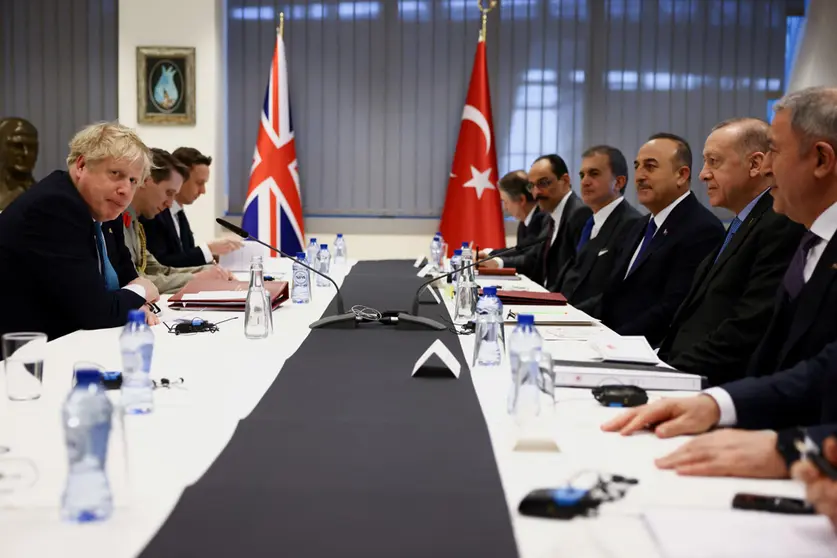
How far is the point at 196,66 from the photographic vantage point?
593cm

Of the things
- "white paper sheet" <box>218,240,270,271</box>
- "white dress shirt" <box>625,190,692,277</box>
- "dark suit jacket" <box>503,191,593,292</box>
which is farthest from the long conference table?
"dark suit jacket" <box>503,191,593,292</box>

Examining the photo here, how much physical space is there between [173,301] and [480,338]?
52.3 inches

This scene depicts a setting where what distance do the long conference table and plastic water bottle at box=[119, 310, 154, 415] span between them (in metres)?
0.04

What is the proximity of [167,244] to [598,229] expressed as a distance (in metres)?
2.35

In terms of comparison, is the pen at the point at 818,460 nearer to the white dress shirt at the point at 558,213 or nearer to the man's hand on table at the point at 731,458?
the man's hand on table at the point at 731,458

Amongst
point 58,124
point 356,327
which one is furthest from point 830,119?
point 58,124

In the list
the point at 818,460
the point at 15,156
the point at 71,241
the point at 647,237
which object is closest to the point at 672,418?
the point at 818,460

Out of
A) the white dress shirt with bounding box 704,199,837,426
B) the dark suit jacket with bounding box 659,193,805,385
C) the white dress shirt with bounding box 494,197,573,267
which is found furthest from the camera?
the white dress shirt with bounding box 494,197,573,267

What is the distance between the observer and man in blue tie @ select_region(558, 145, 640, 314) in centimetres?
381

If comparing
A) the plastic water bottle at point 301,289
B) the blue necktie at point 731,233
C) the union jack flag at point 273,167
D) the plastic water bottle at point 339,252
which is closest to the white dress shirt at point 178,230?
the plastic water bottle at point 339,252

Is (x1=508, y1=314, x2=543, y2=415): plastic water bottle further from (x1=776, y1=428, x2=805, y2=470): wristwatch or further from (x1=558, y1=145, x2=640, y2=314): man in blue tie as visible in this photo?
(x1=558, y1=145, x2=640, y2=314): man in blue tie

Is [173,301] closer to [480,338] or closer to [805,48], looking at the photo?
[480,338]

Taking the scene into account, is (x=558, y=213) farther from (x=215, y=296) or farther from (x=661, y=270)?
(x=215, y=296)

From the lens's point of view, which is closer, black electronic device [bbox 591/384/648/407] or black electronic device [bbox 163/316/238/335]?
black electronic device [bbox 591/384/648/407]
